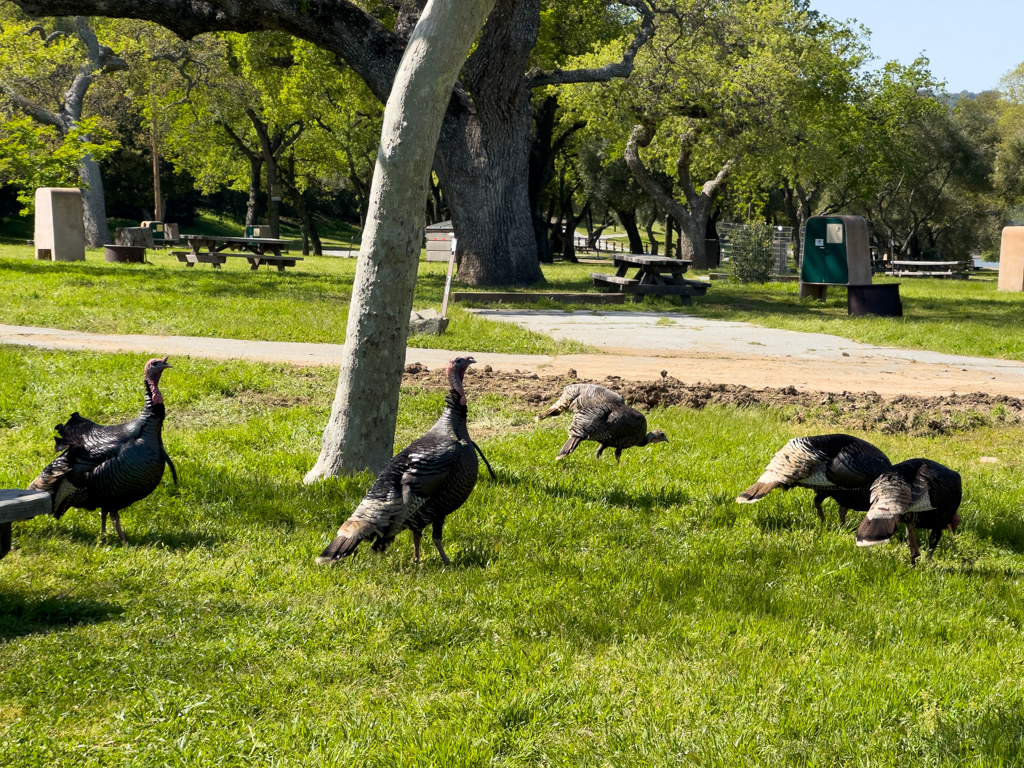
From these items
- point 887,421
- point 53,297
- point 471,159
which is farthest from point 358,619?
point 471,159

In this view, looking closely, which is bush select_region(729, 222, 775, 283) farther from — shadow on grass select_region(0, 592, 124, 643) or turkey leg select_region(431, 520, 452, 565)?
shadow on grass select_region(0, 592, 124, 643)

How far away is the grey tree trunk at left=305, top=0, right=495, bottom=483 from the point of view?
19.9ft

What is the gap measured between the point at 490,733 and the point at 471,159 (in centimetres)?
1967

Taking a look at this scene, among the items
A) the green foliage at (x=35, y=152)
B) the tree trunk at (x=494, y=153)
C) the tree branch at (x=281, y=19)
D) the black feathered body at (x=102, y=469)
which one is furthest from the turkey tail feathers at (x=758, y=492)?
the green foliage at (x=35, y=152)

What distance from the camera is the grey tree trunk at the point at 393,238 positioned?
6.05m

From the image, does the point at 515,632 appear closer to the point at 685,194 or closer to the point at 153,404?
the point at 153,404

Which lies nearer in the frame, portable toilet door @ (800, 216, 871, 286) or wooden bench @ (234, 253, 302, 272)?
portable toilet door @ (800, 216, 871, 286)

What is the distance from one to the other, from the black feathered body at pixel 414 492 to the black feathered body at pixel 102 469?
3.77 ft

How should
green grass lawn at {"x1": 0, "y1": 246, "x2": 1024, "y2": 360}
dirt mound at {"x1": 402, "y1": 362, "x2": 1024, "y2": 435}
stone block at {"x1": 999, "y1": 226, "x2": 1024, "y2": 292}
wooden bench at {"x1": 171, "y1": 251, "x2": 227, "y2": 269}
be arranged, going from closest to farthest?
dirt mound at {"x1": 402, "y1": 362, "x2": 1024, "y2": 435} → green grass lawn at {"x1": 0, "y1": 246, "x2": 1024, "y2": 360} → wooden bench at {"x1": 171, "y1": 251, "x2": 227, "y2": 269} → stone block at {"x1": 999, "y1": 226, "x2": 1024, "y2": 292}

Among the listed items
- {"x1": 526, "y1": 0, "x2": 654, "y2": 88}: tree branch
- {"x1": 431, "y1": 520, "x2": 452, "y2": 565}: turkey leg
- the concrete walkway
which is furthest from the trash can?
{"x1": 431, "y1": 520, "x2": 452, "y2": 565}: turkey leg

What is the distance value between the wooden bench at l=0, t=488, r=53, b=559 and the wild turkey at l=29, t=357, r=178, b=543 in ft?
1.94

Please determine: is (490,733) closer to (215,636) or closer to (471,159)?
(215,636)

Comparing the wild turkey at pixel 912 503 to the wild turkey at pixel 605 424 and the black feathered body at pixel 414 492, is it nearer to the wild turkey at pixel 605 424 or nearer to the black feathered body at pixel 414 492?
the black feathered body at pixel 414 492

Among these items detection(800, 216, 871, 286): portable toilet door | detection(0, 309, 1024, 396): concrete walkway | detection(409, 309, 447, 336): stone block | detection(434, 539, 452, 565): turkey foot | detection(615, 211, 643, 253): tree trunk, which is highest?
detection(615, 211, 643, 253): tree trunk
